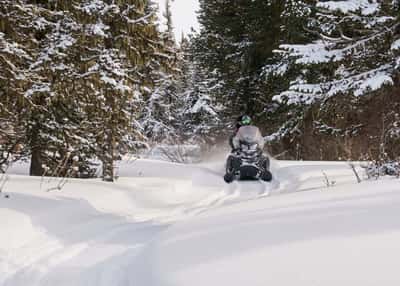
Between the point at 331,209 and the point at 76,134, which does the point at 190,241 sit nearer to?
the point at 331,209

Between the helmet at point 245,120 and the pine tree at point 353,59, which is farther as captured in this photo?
the helmet at point 245,120

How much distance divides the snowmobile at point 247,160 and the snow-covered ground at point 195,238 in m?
3.54

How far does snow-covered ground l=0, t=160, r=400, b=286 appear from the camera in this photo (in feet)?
9.34

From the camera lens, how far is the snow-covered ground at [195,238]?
2848 millimetres

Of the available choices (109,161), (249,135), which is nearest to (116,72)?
(109,161)

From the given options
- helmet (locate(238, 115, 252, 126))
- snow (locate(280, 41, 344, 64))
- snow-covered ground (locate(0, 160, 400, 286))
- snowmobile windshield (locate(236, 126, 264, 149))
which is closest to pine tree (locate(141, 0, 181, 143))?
helmet (locate(238, 115, 252, 126))

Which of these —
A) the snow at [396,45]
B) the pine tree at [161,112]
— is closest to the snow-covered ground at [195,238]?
the snow at [396,45]

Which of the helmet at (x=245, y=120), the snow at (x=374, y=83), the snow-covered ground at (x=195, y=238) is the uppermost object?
the snow at (x=374, y=83)

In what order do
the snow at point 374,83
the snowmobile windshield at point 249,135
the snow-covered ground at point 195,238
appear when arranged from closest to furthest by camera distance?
the snow-covered ground at point 195,238 < the snow at point 374,83 < the snowmobile windshield at point 249,135

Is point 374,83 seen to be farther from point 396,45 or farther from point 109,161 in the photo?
point 109,161

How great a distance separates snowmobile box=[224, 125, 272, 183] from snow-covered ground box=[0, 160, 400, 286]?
3.54 meters

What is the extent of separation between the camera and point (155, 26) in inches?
402

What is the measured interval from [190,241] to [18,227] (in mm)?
2295

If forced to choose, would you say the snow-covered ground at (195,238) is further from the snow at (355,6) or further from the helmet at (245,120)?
the helmet at (245,120)
